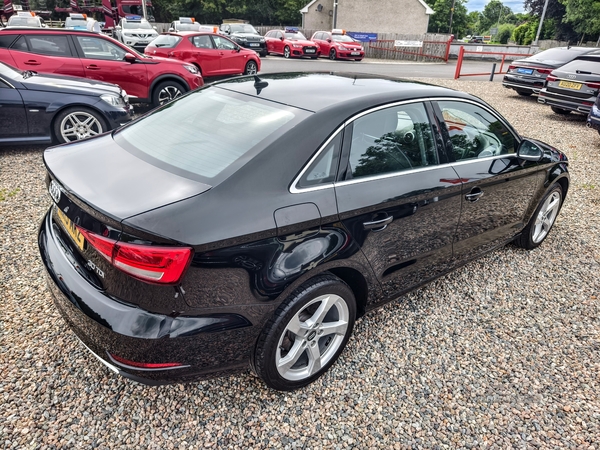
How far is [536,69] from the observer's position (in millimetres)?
11977

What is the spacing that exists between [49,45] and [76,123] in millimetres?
2803

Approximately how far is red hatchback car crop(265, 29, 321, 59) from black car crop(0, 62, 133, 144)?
19068mm

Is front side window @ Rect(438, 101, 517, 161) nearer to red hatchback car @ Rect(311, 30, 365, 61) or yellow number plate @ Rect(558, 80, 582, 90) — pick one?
yellow number plate @ Rect(558, 80, 582, 90)

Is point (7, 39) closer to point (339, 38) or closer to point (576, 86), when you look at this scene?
A: point (576, 86)

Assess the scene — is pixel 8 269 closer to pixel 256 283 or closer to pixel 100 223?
pixel 100 223

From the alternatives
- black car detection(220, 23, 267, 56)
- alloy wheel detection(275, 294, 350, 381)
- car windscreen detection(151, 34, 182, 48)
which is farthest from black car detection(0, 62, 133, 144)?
black car detection(220, 23, 267, 56)

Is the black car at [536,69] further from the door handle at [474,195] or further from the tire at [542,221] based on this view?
the door handle at [474,195]

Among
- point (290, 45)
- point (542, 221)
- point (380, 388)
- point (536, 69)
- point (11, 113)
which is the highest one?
point (536, 69)

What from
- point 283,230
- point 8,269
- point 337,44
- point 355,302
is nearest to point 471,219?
point 355,302

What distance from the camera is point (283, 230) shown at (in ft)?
6.48

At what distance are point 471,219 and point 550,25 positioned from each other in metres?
54.0

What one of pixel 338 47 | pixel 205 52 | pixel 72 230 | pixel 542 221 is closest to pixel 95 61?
pixel 205 52

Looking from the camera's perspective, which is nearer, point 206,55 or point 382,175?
point 382,175

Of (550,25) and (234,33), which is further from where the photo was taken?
(550,25)
